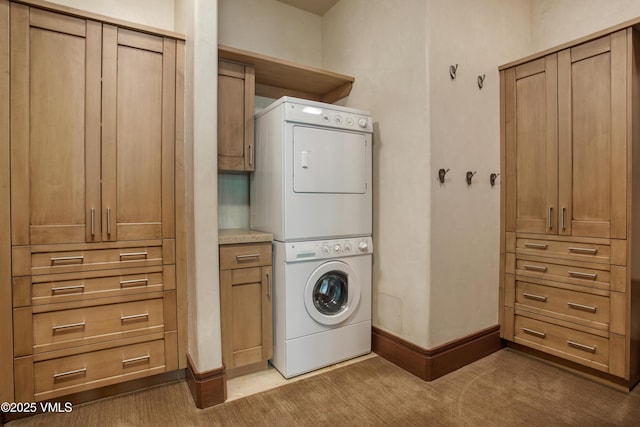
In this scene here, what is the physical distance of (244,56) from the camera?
2312 millimetres

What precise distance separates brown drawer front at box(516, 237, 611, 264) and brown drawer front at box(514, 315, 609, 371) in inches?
18.9

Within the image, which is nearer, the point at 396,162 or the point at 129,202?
the point at 129,202

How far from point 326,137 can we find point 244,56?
0.78 m

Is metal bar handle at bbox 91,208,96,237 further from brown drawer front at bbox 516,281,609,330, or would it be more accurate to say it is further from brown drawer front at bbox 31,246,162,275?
brown drawer front at bbox 516,281,609,330

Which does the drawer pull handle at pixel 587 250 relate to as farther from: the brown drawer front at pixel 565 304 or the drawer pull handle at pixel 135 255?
the drawer pull handle at pixel 135 255

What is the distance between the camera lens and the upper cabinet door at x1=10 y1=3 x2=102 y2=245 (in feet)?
5.69

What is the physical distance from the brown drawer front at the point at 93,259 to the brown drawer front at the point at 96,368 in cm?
49

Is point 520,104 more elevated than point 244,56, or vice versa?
point 244,56

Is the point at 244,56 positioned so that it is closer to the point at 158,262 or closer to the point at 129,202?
the point at 129,202

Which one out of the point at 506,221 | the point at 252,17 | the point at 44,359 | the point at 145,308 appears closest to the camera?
the point at 44,359

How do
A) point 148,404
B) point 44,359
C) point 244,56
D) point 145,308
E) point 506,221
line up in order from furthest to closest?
point 506,221 < point 244,56 < point 145,308 < point 148,404 < point 44,359

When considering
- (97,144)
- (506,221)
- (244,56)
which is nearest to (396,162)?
(506,221)

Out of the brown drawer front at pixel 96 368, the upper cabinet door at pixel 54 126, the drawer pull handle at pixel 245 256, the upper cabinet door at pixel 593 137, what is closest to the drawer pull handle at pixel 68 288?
the upper cabinet door at pixel 54 126

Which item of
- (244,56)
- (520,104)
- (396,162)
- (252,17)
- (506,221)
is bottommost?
(506,221)
